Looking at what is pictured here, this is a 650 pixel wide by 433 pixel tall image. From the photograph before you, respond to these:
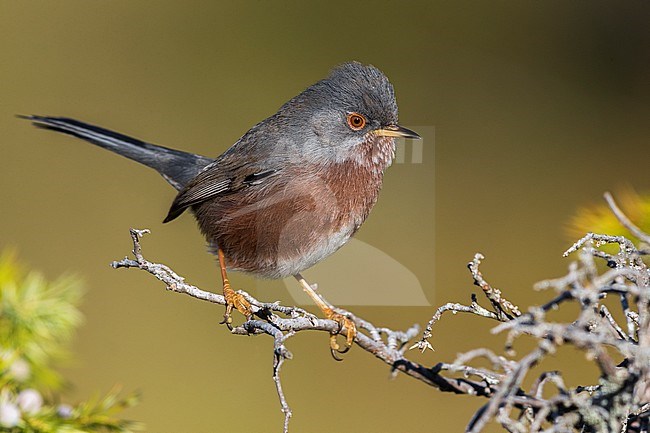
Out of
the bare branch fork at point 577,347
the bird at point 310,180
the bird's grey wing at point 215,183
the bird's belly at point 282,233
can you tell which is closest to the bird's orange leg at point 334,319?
the bird at point 310,180

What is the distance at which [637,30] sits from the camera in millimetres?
6160

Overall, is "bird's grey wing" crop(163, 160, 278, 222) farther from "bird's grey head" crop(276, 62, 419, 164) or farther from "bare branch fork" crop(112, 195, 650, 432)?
"bare branch fork" crop(112, 195, 650, 432)

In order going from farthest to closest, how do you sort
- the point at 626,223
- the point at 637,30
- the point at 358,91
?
1. the point at 637,30
2. the point at 358,91
3. the point at 626,223

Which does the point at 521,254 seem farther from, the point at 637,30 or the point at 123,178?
the point at 123,178

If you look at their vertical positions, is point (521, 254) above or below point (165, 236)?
above

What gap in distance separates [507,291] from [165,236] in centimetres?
267

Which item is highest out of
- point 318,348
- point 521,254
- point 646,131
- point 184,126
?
point 646,131

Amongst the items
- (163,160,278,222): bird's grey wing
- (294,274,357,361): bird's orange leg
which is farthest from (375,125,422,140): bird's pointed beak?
(294,274,357,361): bird's orange leg

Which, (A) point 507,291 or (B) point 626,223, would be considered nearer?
(B) point 626,223

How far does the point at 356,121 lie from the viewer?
265cm

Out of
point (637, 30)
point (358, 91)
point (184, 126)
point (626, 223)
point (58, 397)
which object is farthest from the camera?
point (637, 30)

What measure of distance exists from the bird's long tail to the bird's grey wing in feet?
0.87

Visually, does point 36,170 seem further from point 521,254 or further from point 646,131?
point 646,131

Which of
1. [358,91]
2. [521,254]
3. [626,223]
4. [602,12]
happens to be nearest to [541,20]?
[602,12]
